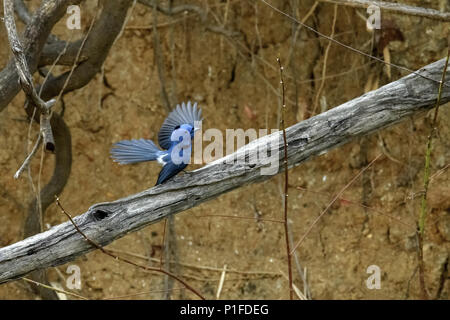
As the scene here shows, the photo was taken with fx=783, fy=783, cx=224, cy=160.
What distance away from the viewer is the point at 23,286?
3.86m

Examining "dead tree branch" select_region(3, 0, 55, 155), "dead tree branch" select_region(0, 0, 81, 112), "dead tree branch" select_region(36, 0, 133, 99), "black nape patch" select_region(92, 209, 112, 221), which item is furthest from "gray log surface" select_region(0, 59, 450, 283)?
"dead tree branch" select_region(36, 0, 133, 99)

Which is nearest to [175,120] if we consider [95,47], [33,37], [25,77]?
[25,77]

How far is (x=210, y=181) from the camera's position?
2.44 meters

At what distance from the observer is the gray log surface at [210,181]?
7.69 feet

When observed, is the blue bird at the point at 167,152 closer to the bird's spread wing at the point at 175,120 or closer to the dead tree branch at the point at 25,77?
the bird's spread wing at the point at 175,120

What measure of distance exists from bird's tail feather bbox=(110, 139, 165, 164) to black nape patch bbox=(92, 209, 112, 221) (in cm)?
16

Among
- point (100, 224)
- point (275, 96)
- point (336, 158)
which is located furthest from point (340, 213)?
point (100, 224)

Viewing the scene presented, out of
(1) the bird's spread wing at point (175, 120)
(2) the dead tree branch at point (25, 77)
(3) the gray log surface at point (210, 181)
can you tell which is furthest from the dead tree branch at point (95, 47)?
(3) the gray log surface at point (210, 181)

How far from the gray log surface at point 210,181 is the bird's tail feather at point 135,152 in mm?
100

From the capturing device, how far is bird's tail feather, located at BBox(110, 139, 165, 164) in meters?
2.39

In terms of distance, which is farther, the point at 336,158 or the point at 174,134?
the point at 336,158

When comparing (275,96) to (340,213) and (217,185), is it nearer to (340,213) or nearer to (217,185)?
(340,213)

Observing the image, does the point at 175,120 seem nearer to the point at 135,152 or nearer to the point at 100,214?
the point at 135,152

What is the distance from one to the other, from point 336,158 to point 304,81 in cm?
43
